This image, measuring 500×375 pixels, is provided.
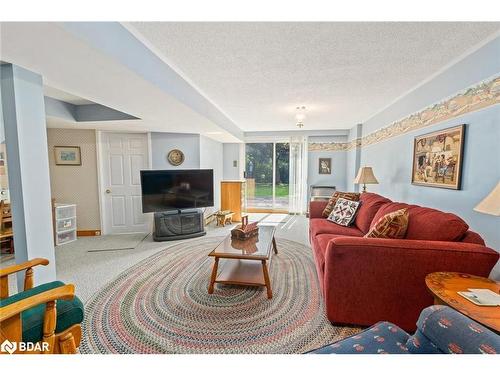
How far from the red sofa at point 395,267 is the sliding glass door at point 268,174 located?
4.54 m

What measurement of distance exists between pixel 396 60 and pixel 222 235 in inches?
136

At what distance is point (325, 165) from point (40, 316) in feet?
A: 18.8

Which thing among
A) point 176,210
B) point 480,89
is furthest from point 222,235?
point 480,89

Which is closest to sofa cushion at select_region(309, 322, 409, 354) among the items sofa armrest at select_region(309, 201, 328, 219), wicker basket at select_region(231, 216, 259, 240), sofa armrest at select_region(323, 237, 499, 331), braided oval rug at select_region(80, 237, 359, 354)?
sofa armrest at select_region(323, 237, 499, 331)

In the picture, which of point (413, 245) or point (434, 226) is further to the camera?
point (434, 226)

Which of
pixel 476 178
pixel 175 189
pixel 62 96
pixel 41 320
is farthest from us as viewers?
pixel 175 189

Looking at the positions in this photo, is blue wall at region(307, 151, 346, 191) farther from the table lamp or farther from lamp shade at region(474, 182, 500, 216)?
lamp shade at region(474, 182, 500, 216)

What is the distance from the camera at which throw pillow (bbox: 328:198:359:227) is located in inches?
115

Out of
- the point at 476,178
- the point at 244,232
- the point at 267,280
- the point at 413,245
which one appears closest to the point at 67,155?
the point at 244,232

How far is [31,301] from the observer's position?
1.00 metres

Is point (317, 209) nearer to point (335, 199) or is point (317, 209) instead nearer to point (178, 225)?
point (335, 199)

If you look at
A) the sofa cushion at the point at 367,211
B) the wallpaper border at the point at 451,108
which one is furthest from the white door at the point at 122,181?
the wallpaper border at the point at 451,108

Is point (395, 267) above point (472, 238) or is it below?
below

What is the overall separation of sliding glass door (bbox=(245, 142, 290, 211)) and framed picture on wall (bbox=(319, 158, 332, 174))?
0.88 m
